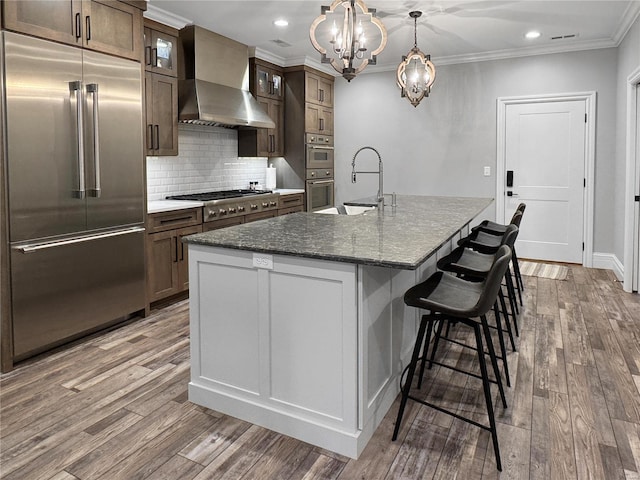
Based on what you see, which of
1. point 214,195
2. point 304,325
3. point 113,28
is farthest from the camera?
point 214,195

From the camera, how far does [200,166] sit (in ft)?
17.5

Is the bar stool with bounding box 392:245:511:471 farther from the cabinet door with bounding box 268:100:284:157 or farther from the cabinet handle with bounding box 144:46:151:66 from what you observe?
the cabinet door with bounding box 268:100:284:157

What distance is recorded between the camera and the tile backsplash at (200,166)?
4.82 meters

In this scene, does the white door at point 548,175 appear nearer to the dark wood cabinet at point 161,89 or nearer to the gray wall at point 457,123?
the gray wall at point 457,123

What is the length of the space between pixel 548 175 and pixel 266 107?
364 centimetres

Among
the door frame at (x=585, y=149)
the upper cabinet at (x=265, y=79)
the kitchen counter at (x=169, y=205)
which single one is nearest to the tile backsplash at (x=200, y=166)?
the kitchen counter at (x=169, y=205)

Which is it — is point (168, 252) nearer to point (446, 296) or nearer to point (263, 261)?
point (263, 261)

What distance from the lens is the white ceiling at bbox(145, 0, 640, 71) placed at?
4172 millimetres

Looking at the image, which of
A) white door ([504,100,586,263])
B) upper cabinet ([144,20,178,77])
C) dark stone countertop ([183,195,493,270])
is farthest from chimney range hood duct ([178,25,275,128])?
white door ([504,100,586,263])

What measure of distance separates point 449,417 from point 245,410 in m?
1.02

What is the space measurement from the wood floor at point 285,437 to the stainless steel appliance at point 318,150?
3608 millimetres

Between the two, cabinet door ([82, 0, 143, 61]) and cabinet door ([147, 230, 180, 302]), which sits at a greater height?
cabinet door ([82, 0, 143, 61])

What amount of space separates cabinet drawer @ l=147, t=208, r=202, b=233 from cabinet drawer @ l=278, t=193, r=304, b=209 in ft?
4.94

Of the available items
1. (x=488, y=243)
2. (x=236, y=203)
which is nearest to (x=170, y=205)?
(x=236, y=203)
